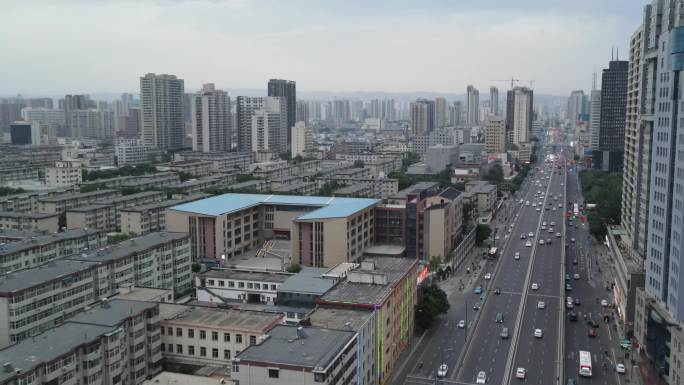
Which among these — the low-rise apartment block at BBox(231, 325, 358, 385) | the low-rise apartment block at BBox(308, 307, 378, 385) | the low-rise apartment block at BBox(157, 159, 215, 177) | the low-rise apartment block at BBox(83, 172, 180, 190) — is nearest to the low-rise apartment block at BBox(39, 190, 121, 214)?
the low-rise apartment block at BBox(83, 172, 180, 190)

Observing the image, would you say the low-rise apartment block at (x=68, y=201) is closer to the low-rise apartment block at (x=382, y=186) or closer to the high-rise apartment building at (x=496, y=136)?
the low-rise apartment block at (x=382, y=186)

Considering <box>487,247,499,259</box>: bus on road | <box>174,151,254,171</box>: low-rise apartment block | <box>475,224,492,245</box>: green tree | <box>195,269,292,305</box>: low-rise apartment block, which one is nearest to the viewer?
<box>195,269,292,305</box>: low-rise apartment block

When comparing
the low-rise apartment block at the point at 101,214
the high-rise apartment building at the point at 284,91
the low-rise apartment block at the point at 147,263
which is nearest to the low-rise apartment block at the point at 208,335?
the low-rise apartment block at the point at 147,263

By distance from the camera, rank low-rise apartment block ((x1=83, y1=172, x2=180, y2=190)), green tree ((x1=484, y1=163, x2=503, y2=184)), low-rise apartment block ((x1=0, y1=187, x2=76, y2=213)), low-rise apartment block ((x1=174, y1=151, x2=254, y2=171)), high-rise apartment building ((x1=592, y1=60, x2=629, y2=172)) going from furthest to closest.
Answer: low-rise apartment block ((x1=174, y1=151, x2=254, y2=171)) < high-rise apartment building ((x1=592, y1=60, x2=629, y2=172)) < green tree ((x1=484, y1=163, x2=503, y2=184)) < low-rise apartment block ((x1=83, y1=172, x2=180, y2=190)) < low-rise apartment block ((x1=0, y1=187, x2=76, y2=213))

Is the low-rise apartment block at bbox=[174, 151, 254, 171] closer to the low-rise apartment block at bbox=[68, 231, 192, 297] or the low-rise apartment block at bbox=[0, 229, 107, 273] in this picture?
the low-rise apartment block at bbox=[0, 229, 107, 273]

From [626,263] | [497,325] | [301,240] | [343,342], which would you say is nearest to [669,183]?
[626,263]

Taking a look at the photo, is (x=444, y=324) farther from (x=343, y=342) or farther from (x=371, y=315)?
(x=343, y=342)
